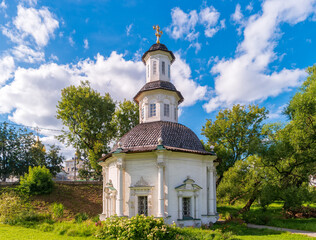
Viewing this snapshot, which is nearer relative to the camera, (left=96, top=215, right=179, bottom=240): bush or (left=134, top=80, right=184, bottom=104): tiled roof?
(left=96, top=215, right=179, bottom=240): bush

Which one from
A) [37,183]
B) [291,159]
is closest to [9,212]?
[37,183]

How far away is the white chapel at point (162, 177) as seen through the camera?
14172 mm

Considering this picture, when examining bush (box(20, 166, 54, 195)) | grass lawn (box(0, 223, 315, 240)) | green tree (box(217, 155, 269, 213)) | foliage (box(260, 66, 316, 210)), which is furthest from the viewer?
bush (box(20, 166, 54, 195))

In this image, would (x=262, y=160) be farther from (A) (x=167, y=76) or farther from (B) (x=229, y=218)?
(A) (x=167, y=76)

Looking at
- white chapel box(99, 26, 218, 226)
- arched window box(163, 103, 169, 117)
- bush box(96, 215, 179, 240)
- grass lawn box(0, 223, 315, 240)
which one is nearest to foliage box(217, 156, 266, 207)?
white chapel box(99, 26, 218, 226)

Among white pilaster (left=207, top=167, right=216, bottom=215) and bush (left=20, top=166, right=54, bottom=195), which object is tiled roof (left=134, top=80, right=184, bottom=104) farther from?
bush (left=20, top=166, right=54, bottom=195)

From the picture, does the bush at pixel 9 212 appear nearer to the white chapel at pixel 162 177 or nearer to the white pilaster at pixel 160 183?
the white chapel at pixel 162 177

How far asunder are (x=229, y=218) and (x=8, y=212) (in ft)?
54.2

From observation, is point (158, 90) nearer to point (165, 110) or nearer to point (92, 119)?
point (165, 110)

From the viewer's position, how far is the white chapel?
1417 cm

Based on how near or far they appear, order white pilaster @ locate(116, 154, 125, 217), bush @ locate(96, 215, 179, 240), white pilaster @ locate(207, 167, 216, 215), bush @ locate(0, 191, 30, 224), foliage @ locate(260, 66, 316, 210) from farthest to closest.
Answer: bush @ locate(0, 191, 30, 224) < foliage @ locate(260, 66, 316, 210) < white pilaster @ locate(207, 167, 216, 215) < white pilaster @ locate(116, 154, 125, 217) < bush @ locate(96, 215, 179, 240)

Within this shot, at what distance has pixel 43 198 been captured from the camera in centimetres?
2520

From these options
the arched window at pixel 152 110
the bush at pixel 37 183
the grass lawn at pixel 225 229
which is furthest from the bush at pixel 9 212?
the arched window at pixel 152 110

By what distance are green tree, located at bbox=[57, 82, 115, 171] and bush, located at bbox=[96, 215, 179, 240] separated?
54.4 feet
